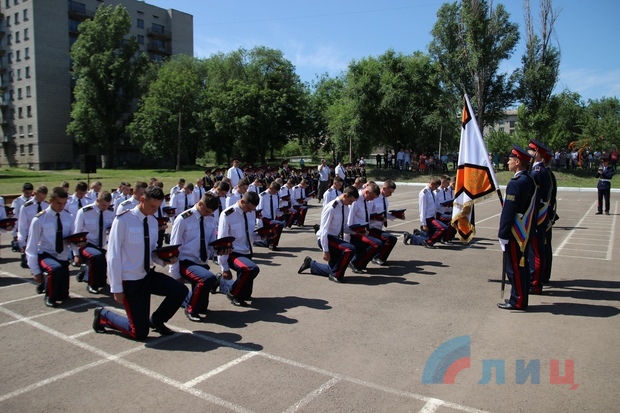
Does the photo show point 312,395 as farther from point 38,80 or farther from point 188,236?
point 38,80

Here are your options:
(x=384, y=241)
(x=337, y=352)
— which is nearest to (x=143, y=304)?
(x=337, y=352)

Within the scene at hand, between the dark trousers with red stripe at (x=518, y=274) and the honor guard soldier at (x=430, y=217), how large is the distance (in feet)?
16.8

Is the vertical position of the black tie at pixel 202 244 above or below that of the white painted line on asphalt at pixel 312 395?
above

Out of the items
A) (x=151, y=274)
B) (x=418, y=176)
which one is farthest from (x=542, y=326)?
(x=418, y=176)

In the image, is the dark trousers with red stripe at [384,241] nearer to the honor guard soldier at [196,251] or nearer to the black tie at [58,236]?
the honor guard soldier at [196,251]

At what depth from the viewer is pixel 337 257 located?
8852 millimetres

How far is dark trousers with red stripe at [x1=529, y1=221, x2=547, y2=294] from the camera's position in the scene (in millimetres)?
7953

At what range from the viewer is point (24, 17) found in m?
59.8

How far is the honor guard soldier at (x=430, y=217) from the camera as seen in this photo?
12.2 meters

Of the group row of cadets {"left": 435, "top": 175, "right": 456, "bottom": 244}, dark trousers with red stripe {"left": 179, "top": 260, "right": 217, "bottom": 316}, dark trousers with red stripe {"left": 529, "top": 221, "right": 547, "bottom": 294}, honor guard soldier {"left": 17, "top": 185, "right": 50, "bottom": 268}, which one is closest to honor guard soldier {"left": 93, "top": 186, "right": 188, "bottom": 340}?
dark trousers with red stripe {"left": 179, "top": 260, "right": 217, "bottom": 316}

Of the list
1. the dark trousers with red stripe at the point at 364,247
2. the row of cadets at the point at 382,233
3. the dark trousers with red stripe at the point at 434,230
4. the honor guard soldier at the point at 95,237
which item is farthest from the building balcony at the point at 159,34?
the dark trousers with red stripe at the point at 364,247

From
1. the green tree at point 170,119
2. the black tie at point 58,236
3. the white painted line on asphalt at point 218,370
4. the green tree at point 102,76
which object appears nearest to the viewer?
the white painted line on asphalt at point 218,370

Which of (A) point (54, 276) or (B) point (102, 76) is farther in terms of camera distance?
(B) point (102, 76)

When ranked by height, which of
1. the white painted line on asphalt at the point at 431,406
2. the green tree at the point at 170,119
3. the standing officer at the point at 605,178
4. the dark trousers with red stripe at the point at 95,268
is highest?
the green tree at the point at 170,119
